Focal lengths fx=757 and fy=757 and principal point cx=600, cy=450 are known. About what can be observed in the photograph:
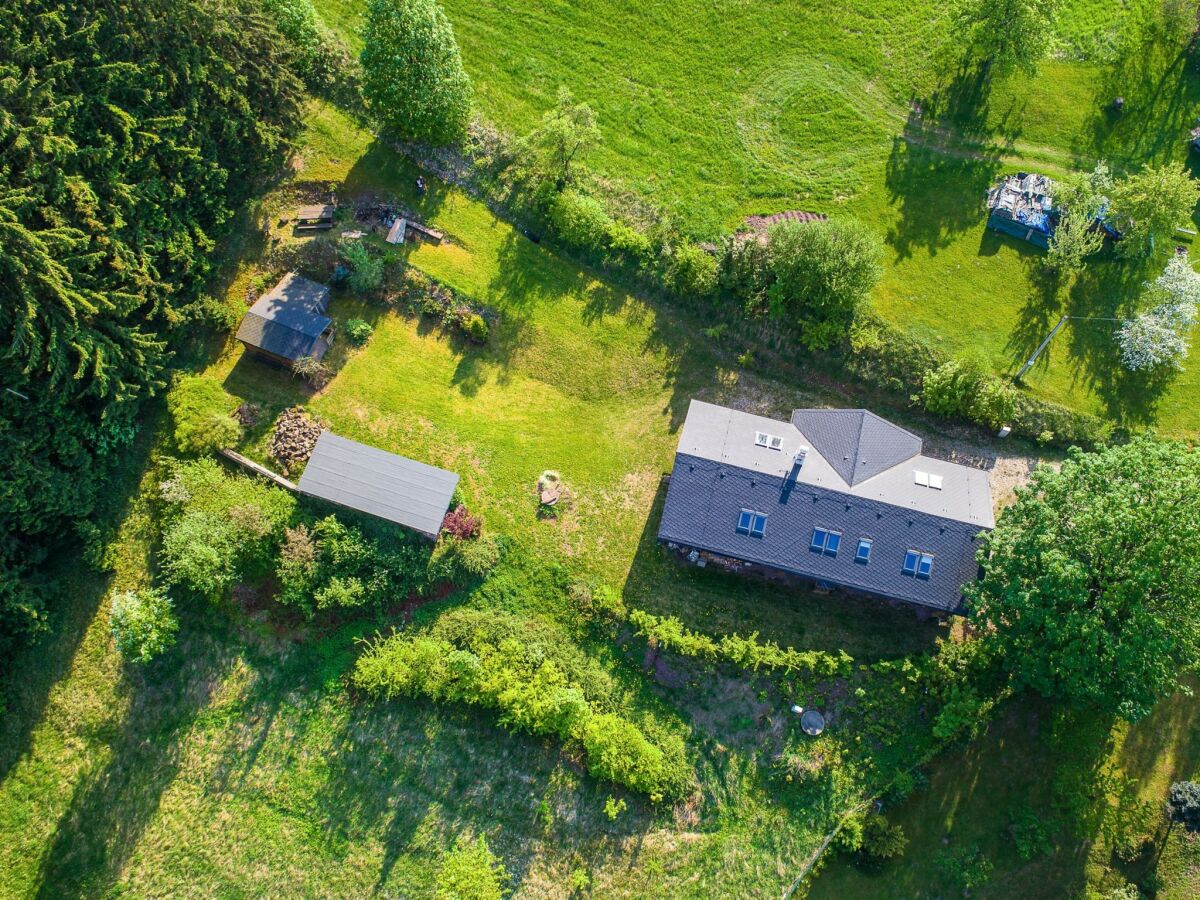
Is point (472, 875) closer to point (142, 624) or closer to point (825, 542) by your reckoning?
Answer: point (142, 624)

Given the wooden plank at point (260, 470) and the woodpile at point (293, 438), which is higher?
the woodpile at point (293, 438)

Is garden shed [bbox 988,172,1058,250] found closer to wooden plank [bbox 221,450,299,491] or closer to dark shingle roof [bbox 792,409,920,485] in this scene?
dark shingle roof [bbox 792,409,920,485]

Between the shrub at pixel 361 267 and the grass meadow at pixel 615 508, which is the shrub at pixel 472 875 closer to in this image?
the grass meadow at pixel 615 508

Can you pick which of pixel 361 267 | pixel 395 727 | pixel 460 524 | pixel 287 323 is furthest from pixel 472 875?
pixel 361 267

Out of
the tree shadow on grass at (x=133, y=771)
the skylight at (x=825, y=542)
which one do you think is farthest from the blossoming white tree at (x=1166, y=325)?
the tree shadow on grass at (x=133, y=771)

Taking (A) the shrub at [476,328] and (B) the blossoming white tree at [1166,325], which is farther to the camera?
(A) the shrub at [476,328]

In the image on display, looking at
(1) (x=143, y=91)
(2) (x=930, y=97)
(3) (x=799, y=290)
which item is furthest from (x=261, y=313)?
(2) (x=930, y=97)

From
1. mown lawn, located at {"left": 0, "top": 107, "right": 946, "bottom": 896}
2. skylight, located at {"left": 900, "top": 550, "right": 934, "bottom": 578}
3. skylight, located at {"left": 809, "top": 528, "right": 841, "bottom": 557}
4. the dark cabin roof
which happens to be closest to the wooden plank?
mown lawn, located at {"left": 0, "top": 107, "right": 946, "bottom": 896}
